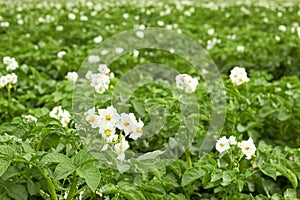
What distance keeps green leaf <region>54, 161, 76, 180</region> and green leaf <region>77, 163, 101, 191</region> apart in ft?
0.09

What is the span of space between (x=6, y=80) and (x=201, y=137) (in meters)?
1.17

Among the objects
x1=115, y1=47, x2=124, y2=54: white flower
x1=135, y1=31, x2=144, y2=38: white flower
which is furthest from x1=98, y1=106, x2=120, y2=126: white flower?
x1=135, y1=31, x2=144, y2=38: white flower

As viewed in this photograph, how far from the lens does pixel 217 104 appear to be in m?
3.14

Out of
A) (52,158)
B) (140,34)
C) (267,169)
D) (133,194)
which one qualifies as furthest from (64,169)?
(140,34)

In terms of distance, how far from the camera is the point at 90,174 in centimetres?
179

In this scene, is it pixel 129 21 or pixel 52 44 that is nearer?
pixel 52 44

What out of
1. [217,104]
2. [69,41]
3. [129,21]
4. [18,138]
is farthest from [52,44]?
[18,138]

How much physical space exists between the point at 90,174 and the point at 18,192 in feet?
1.09

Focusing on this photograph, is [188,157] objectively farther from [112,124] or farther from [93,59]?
[93,59]

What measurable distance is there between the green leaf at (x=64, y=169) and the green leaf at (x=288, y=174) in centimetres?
100

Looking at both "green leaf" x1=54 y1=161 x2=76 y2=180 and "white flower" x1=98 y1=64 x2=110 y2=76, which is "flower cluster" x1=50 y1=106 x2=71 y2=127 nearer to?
"white flower" x1=98 y1=64 x2=110 y2=76

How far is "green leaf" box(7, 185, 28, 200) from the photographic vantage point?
6.35 ft

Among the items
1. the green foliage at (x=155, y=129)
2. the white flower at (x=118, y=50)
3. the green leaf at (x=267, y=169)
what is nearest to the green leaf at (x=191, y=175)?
the green foliage at (x=155, y=129)

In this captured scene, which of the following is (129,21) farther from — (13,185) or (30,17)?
(13,185)
